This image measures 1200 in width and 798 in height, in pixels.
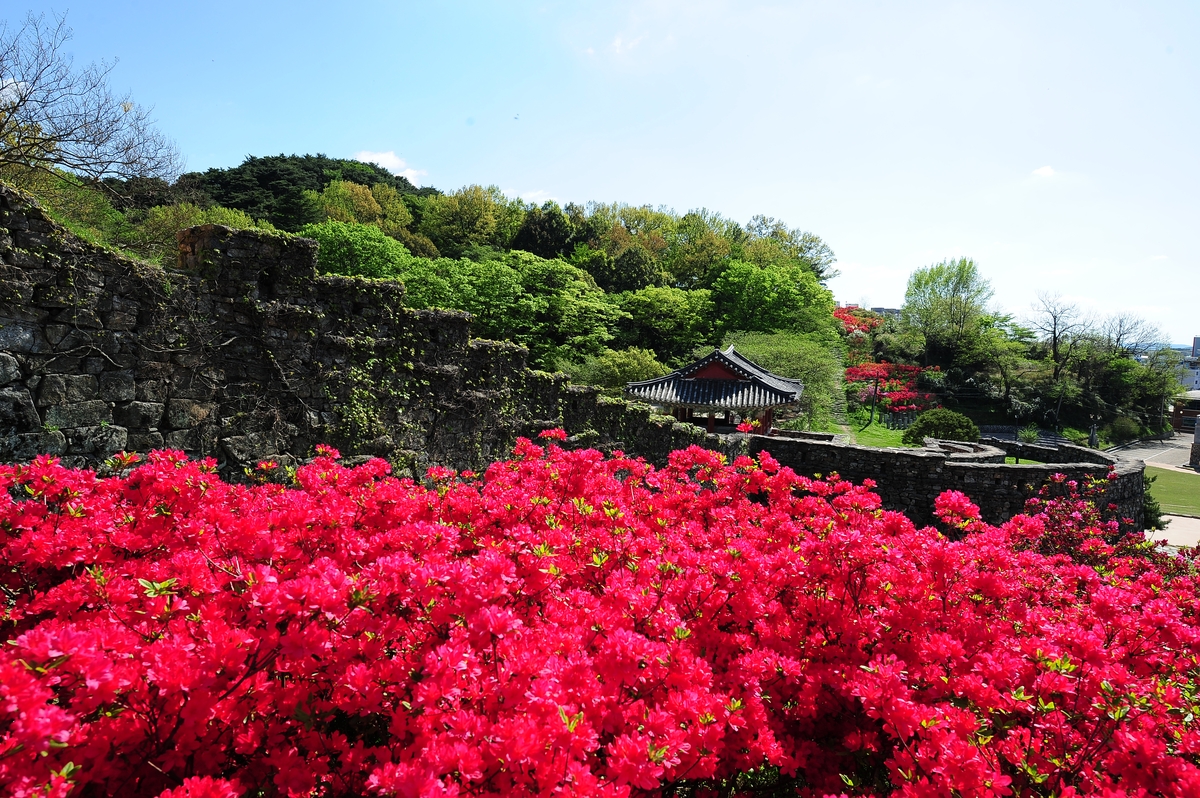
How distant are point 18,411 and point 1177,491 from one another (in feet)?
94.4

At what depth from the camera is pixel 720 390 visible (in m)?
14.5

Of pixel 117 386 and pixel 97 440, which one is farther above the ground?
pixel 117 386

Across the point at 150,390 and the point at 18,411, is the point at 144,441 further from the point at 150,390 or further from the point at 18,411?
the point at 18,411

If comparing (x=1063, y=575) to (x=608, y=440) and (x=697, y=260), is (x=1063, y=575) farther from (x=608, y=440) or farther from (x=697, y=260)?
(x=697, y=260)

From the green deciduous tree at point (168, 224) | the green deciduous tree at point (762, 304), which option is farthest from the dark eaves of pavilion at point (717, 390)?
the green deciduous tree at point (762, 304)

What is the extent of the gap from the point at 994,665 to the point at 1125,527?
11.9m

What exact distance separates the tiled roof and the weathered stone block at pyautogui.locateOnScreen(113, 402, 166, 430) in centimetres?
1126

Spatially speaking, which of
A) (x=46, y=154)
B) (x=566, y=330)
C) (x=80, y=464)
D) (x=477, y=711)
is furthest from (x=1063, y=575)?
(x=566, y=330)

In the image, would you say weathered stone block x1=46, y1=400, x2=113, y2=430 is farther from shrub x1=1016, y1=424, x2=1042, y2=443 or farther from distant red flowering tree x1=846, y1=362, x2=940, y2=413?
shrub x1=1016, y1=424, x2=1042, y2=443

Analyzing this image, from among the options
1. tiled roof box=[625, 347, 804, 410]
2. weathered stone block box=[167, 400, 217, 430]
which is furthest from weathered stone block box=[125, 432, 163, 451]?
tiled roof box=[625, 347, 804, 410]

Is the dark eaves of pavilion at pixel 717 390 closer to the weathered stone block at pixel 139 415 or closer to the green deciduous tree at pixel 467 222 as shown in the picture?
the weathered stone block at pixel 139 415

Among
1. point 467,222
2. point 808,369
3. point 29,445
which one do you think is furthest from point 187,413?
point 467,222

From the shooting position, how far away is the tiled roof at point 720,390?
1396cm

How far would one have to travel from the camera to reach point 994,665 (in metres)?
2.14
